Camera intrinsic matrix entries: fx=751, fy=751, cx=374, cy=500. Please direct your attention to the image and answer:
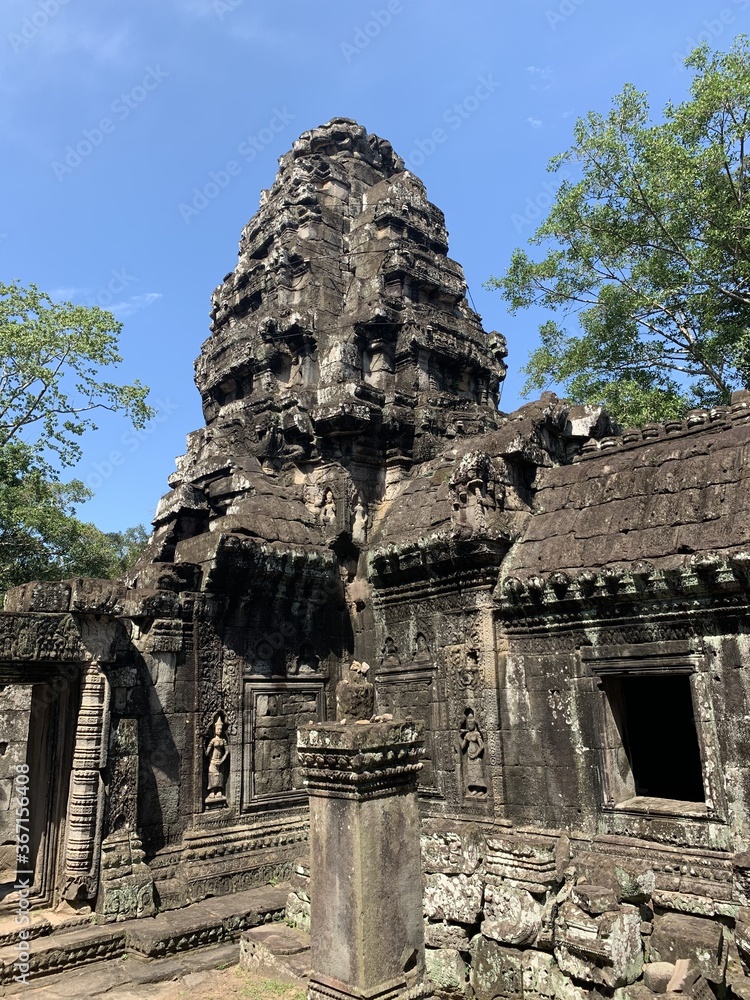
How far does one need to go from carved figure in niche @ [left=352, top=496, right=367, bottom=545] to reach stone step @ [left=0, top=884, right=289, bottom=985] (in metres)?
4.80

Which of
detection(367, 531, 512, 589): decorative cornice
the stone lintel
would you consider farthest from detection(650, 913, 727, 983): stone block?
detection(367, 531, 512, 589): decorative cornice

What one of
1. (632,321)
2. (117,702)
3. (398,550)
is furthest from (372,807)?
(632,321)

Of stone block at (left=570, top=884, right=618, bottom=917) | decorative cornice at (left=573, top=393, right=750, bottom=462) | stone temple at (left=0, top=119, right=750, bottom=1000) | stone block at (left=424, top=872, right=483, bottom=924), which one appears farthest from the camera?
decorative cornice at (left=573, top=393, right=750, bottom=462)

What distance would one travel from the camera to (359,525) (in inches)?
438

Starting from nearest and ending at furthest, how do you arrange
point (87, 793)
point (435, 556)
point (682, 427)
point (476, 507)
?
point (87, 793) < point (682, 427) < point (476, 507) < point (435, 556)

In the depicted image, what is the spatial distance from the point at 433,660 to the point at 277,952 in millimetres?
3939

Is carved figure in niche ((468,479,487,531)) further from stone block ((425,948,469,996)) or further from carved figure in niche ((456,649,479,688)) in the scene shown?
stone block ((425,948,469,996))

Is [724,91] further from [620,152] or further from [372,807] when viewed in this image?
[372,807]

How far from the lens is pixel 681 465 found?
8242 mm

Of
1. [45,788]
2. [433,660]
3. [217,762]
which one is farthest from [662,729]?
[45,788]

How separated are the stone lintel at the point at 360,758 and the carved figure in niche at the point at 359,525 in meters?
5.61

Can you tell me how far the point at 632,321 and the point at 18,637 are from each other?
51.2 feet

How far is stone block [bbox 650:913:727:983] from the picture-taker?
5.26 metres

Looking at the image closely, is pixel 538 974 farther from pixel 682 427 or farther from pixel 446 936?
pixel 682 427
